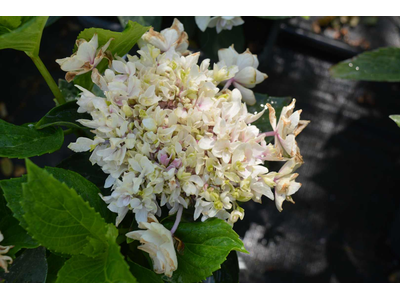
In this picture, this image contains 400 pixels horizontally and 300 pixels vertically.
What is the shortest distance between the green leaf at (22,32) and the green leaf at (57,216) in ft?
0.48

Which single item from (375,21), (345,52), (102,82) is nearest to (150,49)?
(102,82)

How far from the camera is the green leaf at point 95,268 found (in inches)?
12.2

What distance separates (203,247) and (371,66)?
50 centimetres

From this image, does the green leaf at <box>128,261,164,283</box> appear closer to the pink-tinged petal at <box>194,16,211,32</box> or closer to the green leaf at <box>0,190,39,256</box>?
the green leaf at <box>0,190,39,256</box>

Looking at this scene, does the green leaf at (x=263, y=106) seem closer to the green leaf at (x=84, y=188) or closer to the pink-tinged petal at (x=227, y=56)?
the pink-tinged petal at (x=227, y=56)

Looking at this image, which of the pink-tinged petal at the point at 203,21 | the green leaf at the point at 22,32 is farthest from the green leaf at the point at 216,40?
the green leaf at the point at 22,32

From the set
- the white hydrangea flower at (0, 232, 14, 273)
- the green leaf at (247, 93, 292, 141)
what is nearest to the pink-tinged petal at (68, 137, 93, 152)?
the white hydrangea flower at (0, 232, 14, 273)

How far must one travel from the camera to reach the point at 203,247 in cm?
36

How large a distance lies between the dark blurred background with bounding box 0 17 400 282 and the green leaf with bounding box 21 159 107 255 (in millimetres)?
543

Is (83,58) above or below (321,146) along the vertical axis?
above

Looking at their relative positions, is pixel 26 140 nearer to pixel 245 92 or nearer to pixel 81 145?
pixel 81 145

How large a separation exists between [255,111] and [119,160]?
8.7 inches

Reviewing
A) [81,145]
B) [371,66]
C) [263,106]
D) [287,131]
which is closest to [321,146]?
[371,66]

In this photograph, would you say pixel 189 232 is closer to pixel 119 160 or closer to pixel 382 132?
pixel 119 160
